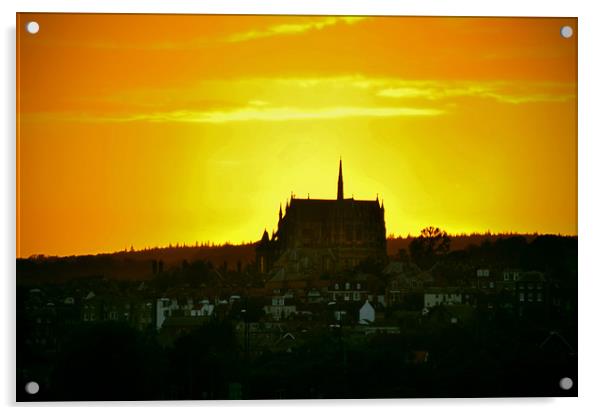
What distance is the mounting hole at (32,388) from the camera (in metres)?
7.38

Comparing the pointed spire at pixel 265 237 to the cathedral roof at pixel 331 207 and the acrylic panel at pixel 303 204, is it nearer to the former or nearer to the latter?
the acrylic panel at pixel 303 204

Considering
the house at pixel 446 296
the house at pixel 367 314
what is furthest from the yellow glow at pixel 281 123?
the house at pixel 367 314

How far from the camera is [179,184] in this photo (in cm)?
761

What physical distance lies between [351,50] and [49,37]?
2.01m

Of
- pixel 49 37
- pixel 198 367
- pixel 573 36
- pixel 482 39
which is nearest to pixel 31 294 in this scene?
pixel 198 367

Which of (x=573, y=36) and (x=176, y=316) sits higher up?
(x=573, y=36)

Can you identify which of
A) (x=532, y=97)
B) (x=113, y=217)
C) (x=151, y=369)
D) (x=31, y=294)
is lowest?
(x=151, y=369)

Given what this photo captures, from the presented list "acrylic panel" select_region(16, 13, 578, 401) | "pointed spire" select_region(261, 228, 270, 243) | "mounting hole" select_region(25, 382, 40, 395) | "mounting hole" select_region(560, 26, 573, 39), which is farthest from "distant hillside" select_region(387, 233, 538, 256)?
"mounting hole" select_region(25, 382, 40, 395)

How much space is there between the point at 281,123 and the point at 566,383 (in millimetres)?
2595

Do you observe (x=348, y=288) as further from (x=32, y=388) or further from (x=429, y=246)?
(x=32, y=388)

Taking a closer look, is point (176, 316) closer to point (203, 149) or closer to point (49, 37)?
point (203, 149)

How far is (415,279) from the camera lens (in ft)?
25.2

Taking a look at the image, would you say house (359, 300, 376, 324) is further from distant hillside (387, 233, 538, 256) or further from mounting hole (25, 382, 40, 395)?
mounting hole (25, 382, 40, 395)

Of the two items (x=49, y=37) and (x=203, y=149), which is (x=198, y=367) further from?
(x=49, y=37)
